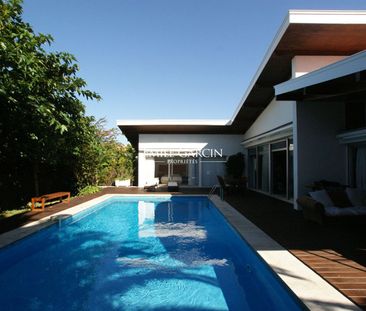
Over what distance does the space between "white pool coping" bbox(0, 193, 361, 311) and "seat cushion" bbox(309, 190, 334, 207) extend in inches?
78.5

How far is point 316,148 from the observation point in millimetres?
10594

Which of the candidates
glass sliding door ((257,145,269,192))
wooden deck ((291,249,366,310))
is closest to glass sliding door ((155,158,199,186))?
glass sliding door ((257,145,269,192))

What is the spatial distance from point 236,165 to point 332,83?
1268 centimetres

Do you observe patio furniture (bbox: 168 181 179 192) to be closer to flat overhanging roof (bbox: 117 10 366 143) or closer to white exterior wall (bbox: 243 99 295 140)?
white exterior wall (bbox: 243 99 295 140)

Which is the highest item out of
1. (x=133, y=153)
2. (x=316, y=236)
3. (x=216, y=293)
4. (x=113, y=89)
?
(x=113, y=89)

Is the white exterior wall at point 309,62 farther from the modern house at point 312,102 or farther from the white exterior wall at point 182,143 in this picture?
the white exterior wall at point 182,143

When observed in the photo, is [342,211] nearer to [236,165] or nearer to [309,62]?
[309,62]

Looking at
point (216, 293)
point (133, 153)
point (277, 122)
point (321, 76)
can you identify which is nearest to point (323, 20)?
point (321, 76)

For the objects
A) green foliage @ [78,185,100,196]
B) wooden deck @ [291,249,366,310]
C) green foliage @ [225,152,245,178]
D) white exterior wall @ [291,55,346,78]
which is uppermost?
white exterior wall @ [291,55,346,78]

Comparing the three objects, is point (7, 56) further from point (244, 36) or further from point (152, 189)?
point (152, 189)

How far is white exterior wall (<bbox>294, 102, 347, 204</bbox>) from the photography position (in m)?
10.6

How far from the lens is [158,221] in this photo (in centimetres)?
1105

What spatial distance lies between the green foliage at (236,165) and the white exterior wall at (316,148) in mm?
9776

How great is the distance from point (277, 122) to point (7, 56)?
1156cm
